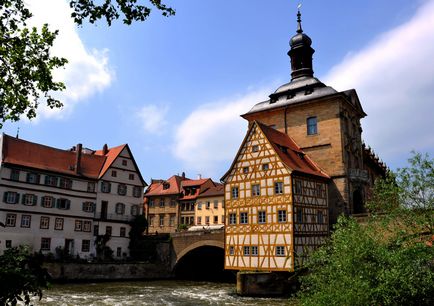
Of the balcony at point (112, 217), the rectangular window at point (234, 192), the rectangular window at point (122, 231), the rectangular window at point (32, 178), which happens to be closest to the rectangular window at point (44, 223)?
the rectangular window at point (32, 178)

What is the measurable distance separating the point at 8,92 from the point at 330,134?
27.4 metres

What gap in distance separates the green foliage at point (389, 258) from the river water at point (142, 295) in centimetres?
944

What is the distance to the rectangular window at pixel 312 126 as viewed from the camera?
3347 centimetres

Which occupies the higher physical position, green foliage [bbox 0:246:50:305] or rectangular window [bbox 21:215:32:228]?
rectangular window [bbox 21:215:32:228]

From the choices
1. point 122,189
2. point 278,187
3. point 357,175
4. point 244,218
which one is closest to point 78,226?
point 122,189

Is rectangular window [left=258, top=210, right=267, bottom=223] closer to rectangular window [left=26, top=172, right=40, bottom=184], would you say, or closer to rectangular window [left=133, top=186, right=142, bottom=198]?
rectangular window [left=133, top=186, right=142, bottom=198]

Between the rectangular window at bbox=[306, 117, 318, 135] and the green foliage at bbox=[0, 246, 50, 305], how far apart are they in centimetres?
3020

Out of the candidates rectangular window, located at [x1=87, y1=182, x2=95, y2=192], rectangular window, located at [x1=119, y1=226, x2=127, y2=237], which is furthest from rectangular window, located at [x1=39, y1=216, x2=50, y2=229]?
rectangular window, located at [x1=119, y1=226, x2=127, y2=237]

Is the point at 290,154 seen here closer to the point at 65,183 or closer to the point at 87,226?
the point at 87,226

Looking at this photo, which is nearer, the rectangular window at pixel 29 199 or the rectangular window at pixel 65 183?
the rectangular window at pixel 29 199

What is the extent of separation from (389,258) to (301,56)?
94.7 feet

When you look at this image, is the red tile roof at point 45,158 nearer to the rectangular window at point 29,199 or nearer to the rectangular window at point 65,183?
the rectangular window at point 65,183

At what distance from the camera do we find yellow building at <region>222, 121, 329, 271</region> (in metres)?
25.9

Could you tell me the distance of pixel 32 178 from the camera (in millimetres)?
34906
